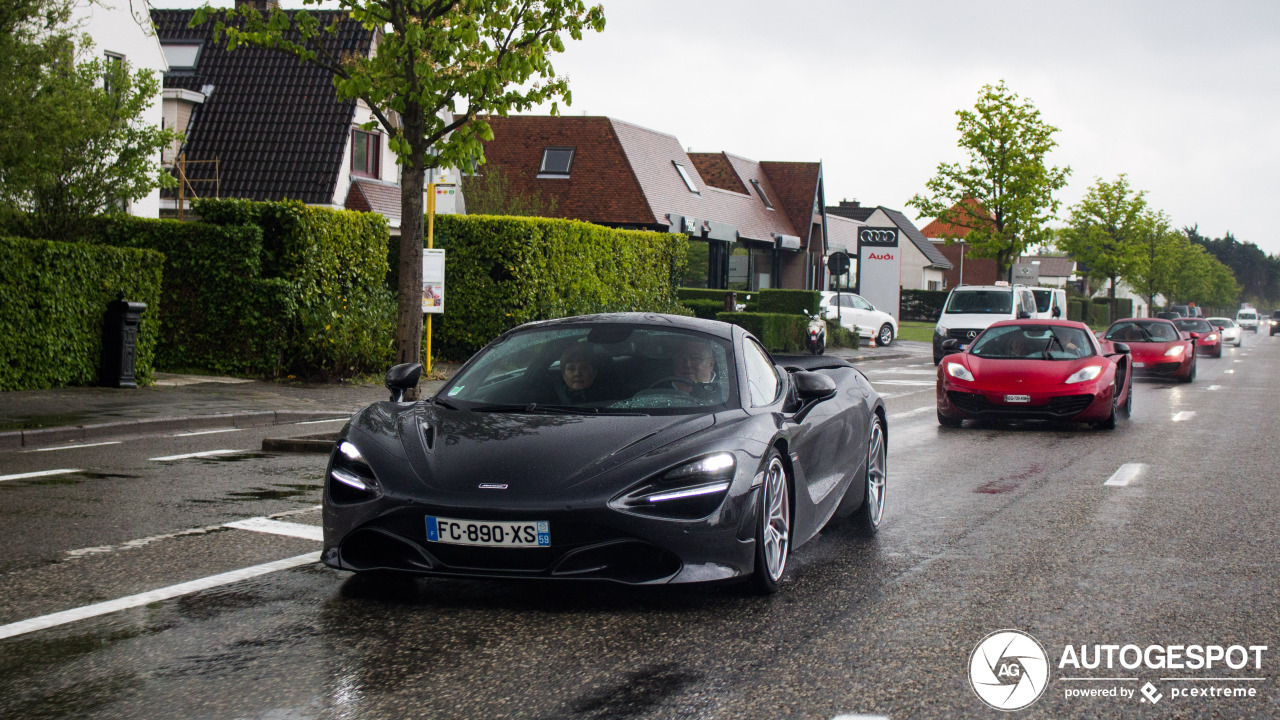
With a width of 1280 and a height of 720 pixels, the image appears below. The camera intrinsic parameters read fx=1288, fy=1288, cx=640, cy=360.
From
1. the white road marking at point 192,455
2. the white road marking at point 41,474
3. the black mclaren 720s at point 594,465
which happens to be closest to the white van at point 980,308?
the white road marking at point 192,455

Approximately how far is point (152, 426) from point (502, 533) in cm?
846

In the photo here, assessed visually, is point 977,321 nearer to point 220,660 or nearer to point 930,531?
point 930,531

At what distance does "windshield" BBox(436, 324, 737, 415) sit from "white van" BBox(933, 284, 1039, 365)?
25.6 metres

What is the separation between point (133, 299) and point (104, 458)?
21.6 feet

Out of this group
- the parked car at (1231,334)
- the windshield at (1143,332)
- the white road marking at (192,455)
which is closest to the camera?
the white road marking at (192,455)

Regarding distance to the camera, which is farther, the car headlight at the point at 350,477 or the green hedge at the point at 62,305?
the green hedge at the point at 62,305

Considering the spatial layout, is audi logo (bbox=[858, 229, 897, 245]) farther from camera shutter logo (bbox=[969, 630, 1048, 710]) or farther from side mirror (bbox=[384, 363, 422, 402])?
camera shutter logo (bbox=[969, 630, 1048, 710])

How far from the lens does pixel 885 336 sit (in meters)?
40.0

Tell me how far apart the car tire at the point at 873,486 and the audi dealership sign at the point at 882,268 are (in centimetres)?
4078

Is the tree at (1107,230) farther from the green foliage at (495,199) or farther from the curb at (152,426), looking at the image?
the curb at (152,426)

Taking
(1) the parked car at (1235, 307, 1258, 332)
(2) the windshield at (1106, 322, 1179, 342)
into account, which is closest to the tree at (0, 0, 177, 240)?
(2) the windshield at (1106, 322, 1179, 342)

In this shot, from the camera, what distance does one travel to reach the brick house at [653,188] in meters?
45.2

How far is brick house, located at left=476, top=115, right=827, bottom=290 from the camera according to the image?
4516cm

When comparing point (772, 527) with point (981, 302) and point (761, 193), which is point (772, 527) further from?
point (761, 193)
